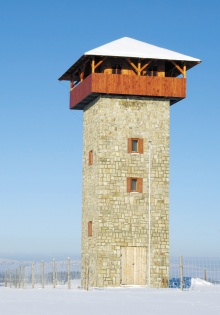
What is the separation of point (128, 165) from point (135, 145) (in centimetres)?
134

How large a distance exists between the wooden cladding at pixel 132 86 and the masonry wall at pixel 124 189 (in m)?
0.58

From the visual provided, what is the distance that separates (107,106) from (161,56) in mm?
4615

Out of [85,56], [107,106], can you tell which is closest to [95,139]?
[107,106]

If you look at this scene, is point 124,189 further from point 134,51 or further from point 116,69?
point 134,51

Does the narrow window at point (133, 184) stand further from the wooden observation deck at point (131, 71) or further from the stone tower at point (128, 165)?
the wooden observation deck at point (131, 71)

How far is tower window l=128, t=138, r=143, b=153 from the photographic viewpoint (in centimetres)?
4681

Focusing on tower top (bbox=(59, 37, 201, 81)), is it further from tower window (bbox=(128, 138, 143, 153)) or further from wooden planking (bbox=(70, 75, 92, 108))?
tower window (bbox=(128, 138, 143, 153))

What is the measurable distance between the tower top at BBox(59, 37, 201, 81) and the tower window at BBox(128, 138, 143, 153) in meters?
5.05

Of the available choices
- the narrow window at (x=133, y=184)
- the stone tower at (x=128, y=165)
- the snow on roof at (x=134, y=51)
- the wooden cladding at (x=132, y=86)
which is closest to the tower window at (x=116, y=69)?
the stone tower at (x=128, y=165)

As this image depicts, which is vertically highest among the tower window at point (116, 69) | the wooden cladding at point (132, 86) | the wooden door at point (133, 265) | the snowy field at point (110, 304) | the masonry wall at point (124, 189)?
the tower window at point (116, 69)

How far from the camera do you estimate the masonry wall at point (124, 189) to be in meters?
45.9

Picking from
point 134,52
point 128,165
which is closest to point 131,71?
point 134,52

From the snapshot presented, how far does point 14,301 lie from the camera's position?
Answer: 3056 cm

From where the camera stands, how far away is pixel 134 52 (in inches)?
1860
